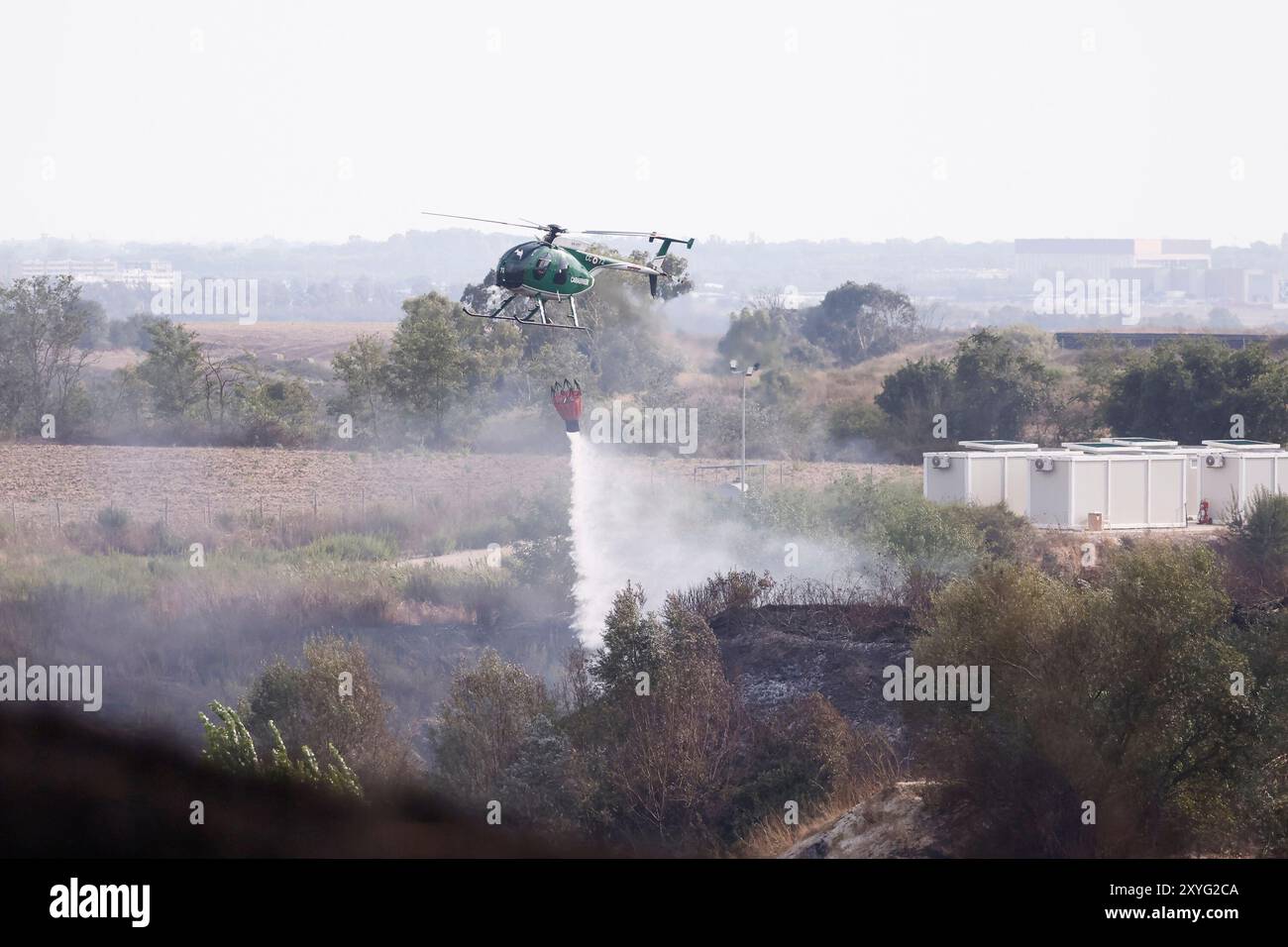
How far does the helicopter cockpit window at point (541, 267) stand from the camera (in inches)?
1312

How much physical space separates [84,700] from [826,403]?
6048cm

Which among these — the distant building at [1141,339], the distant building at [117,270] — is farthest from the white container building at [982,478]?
the distant building at [117,270]

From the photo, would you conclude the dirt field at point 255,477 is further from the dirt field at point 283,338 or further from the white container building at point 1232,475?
the dirt field at point 283,338

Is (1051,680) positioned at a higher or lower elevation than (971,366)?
lower

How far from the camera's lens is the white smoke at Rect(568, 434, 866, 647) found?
54.0 metres

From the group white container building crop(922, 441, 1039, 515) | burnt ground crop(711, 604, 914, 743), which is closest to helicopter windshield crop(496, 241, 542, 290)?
burnt ground crop(711, 604, 914, 743)

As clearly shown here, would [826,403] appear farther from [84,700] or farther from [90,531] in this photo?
[84,700]

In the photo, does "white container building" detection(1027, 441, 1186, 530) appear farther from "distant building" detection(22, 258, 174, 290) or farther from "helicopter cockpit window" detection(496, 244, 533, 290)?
"distant building" detection(22, 258, 174, 290)

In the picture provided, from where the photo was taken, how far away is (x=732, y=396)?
95.2 m

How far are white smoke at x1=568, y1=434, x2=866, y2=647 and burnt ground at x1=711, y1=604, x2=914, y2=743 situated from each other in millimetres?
8864

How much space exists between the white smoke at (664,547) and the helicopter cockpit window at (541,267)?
18029 mm

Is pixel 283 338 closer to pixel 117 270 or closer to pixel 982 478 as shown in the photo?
pixel 117 270

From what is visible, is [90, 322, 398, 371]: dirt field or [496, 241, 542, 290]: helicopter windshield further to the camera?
[90, 322, 398, 371]: dirt field
